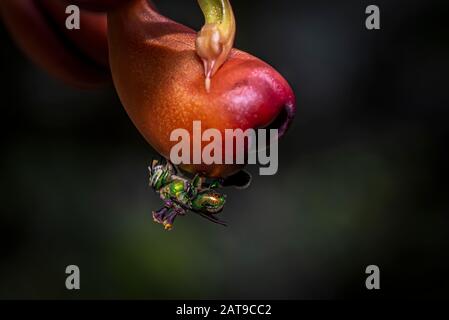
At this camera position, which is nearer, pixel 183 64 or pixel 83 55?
pixel 183 64

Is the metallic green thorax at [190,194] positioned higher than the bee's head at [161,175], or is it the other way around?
the bee's head at [161,175]

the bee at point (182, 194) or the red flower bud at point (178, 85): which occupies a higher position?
the red flower bud at point (178, 85)

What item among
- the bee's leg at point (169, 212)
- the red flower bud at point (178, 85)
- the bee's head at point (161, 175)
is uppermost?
the red flower bud at point (178, 85)

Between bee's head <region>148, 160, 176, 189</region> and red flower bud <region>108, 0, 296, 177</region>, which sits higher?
red flower bud <region>108, 0, 296, 177</region>

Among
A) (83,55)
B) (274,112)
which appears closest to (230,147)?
(274,112)

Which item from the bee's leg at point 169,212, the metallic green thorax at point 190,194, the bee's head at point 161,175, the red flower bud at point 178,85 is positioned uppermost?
the red flower bud at point 178,85

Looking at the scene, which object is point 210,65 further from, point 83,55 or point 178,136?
point 83,55

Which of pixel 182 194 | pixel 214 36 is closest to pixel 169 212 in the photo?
pixel 182 194

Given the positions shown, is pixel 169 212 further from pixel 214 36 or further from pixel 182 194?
pixel 214 36
